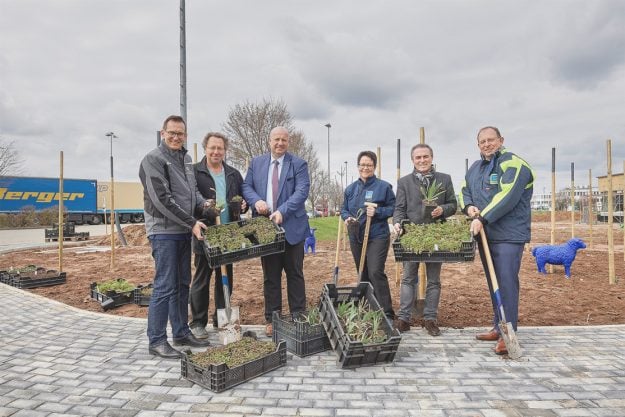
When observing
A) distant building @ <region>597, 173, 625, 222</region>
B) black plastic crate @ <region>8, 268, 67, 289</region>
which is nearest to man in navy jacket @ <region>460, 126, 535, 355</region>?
black plastic crate @ <region>8, 268, 67, 289</region>

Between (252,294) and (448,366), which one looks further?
(252,294)

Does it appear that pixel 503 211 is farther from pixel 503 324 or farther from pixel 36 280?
pixel 36 280

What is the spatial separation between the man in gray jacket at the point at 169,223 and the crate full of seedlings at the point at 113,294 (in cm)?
230

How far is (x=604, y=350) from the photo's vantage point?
4195mm

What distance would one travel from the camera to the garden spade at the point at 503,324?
4.00m

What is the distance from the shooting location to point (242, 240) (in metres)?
4.31

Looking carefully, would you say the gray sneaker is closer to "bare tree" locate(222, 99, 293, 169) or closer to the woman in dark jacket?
the woman in dark jacket

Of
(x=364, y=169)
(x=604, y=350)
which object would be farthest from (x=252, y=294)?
(x=604, y=350)

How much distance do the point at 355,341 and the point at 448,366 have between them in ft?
3.03

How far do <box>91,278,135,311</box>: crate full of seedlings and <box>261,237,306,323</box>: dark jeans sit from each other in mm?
2820

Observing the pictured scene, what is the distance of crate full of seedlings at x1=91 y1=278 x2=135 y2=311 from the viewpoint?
6.23 meters

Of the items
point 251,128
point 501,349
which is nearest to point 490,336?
point 501,349

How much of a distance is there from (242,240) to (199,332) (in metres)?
1.33

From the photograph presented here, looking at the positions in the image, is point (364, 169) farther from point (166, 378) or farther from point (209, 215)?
point (166, 378)
